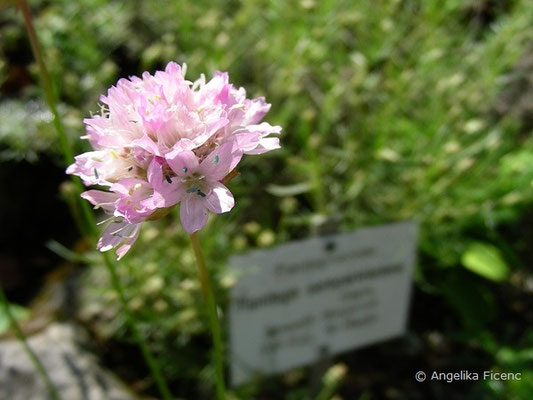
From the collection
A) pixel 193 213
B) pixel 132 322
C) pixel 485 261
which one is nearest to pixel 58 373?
pixel 132 322

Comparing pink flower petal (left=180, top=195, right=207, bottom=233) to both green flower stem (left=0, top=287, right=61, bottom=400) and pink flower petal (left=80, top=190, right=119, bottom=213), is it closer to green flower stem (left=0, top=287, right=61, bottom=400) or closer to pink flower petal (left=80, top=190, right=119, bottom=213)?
pink flower petal (left=80, top=190, right=119, bottom=213)

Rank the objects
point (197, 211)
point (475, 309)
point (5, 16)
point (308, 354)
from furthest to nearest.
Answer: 1. point (5, 16)
2. point (475, 309)
3. point (308, 354)
4. point (197, 211)

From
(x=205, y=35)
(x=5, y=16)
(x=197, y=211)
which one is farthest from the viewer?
(x=5, y=16)

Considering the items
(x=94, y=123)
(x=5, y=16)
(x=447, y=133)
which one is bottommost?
(x=447, y=133)

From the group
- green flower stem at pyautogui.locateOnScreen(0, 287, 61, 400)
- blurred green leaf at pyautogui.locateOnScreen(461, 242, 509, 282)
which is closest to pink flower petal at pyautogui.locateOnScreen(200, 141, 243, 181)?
green flower stem at pyautogui.locateOnScreen(0, 287, 61, 400)

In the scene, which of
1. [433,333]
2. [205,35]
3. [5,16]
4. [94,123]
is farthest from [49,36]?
[433,333]

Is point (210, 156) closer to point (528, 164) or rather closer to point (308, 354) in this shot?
point (308, 354)
